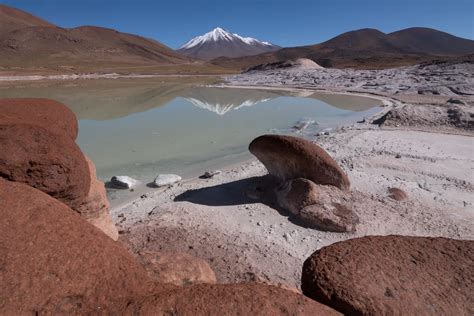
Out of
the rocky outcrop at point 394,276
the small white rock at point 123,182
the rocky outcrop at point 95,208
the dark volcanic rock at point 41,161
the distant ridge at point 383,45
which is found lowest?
the small white rock at point 123,182

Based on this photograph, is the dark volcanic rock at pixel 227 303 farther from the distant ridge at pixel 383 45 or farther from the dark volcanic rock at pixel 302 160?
the distant ridge at pixel 383 45

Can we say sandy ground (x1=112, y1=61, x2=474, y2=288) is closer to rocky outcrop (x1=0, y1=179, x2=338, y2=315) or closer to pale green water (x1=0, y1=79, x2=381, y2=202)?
pale green water (x1=0, y1=79, x2=381, y2=202)

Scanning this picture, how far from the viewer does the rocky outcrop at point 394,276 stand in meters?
1.74

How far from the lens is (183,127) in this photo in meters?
14.0

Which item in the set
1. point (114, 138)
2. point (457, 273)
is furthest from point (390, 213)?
point (114, 138)

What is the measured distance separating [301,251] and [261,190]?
1831mm

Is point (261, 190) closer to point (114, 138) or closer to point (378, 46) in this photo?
point (114, 138)

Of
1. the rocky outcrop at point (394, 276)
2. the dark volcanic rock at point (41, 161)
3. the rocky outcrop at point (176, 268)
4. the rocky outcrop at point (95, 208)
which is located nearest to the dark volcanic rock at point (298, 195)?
the rocky outcrop at point (176, 268)

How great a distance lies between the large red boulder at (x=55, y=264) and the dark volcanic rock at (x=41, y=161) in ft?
1.72

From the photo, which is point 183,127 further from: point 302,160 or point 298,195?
point 298,195

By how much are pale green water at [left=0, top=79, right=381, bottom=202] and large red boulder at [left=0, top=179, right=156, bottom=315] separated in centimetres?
601

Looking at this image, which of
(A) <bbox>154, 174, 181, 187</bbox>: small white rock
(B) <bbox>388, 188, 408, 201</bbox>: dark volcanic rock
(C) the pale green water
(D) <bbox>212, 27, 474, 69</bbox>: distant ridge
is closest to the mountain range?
(D) <bbox>212, 27, 474, 69</bbox>: distant ridge

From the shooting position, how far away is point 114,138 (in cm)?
1205

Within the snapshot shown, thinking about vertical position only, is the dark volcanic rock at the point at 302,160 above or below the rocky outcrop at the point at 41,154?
below
